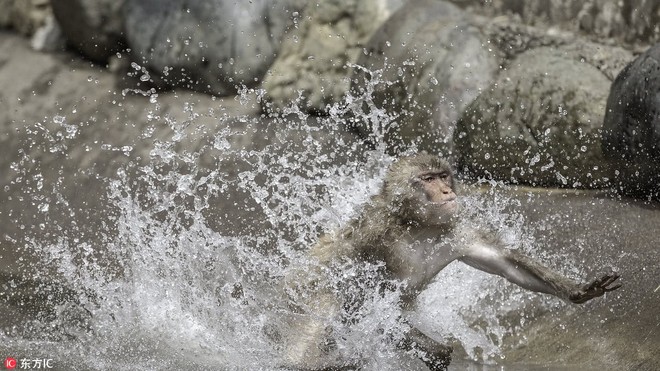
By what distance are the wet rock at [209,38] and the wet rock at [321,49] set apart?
13 cm

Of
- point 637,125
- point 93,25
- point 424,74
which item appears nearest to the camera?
point 637,125

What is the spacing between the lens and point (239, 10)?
8.64 meters

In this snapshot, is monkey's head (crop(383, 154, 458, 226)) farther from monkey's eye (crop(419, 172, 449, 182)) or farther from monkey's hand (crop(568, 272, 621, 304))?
monkey's hand (crop(568, 272, 621, 304))

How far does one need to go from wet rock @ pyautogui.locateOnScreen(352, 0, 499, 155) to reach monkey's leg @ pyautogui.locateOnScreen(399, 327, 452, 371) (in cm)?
308

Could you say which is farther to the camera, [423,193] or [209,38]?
[209,38]

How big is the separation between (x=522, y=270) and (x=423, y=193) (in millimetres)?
615

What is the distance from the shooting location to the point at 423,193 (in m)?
4.66

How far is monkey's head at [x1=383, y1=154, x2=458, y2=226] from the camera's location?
4641 millimetres

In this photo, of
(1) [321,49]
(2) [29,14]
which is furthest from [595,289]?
(2) [29,14]

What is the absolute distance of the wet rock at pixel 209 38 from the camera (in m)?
8.69

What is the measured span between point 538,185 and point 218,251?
2592mm

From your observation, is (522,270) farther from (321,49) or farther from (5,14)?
(5,14)

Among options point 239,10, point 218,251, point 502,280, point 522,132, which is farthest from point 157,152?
point 502,280

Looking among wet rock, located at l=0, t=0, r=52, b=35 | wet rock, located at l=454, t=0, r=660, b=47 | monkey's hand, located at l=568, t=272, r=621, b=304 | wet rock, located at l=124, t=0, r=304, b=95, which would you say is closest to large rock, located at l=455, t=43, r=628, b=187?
wet rock, located at l=454, t=0, r=660, b=47
